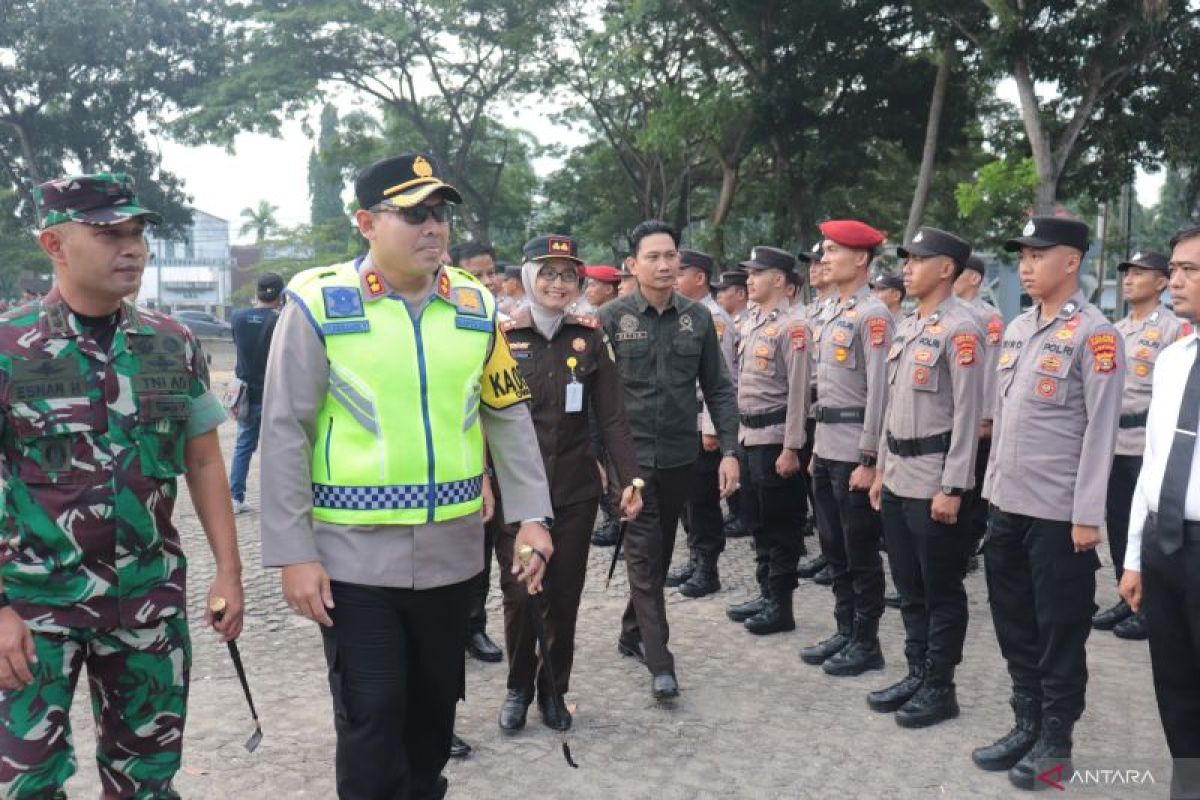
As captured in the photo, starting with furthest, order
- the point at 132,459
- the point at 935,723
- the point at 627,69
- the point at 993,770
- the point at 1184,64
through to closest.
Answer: the point at 627,69, the point at 1184,64, the point at 935,723, the point at 993,770, the point at 132,459

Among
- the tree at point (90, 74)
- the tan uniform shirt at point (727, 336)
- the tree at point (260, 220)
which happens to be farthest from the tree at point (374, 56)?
the tree at point (260, 220)

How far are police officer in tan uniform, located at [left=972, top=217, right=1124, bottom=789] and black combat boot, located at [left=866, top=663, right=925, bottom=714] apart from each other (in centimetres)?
56

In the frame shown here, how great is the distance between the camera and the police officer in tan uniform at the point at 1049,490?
4027mm

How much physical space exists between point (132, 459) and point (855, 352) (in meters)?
3.98

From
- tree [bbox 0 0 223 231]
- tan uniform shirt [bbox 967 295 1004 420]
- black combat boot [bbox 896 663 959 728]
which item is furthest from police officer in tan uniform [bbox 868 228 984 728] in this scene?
tree [bbox 0 0 223 231]

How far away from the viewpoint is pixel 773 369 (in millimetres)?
6695

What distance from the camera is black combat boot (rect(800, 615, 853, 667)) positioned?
219 inches

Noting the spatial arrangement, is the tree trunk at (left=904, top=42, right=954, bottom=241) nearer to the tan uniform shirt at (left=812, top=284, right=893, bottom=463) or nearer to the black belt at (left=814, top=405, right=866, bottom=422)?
the tan uniform shirt at (left=812, top=284, right=893, bottom=463)

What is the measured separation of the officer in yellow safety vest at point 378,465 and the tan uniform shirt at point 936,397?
245 cm

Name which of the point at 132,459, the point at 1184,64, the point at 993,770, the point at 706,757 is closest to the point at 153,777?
the point at 132,459

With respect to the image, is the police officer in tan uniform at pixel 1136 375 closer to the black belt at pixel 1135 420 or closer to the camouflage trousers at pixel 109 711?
the black belt at pixel 1135 420

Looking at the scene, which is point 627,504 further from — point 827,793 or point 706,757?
point 827,793

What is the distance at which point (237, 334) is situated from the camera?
920 cm

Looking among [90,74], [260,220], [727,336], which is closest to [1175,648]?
[727,336]
